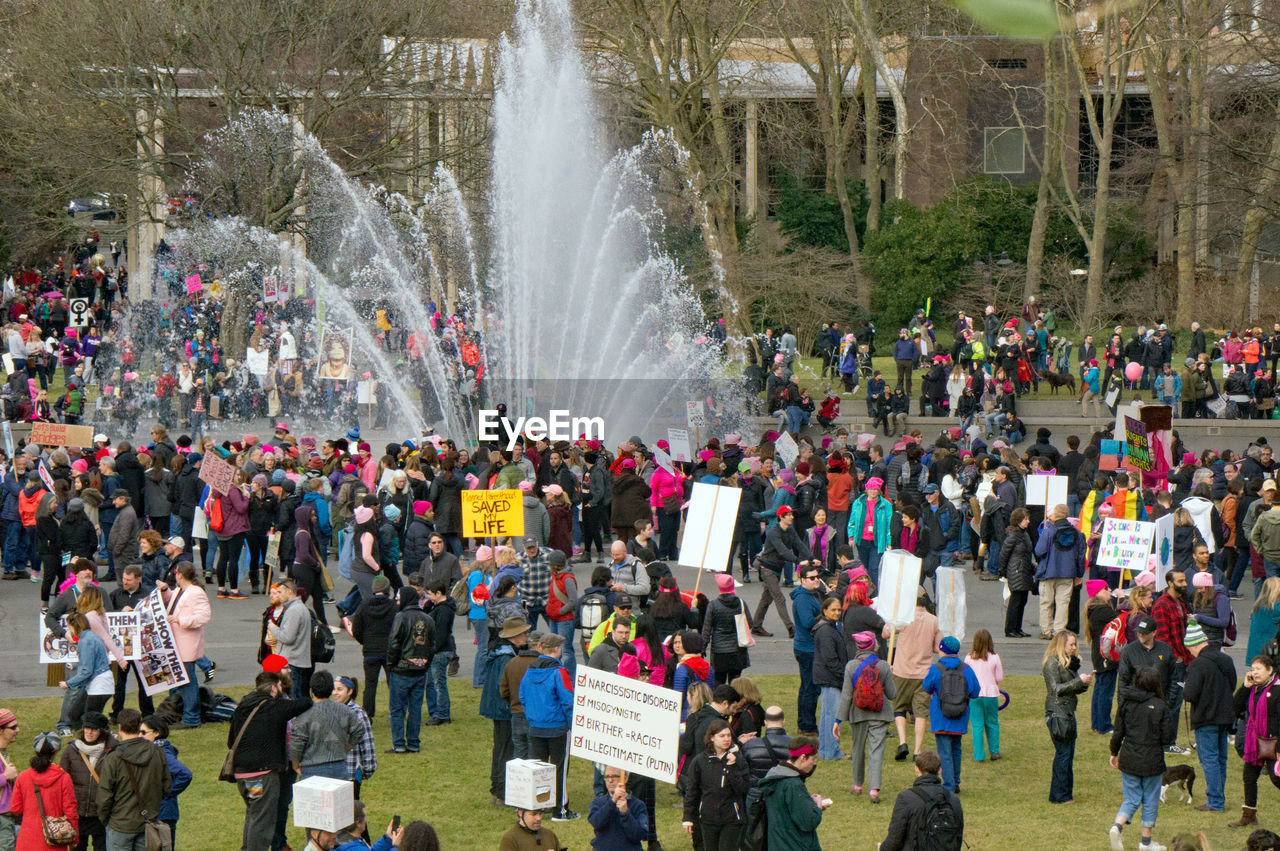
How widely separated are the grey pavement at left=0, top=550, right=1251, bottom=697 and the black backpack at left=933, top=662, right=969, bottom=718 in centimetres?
425

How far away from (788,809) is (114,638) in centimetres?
644

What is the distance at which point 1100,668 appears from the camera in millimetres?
14906

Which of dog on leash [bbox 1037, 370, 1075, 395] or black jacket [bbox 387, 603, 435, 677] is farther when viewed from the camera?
dog on leash [bbox 1037, 370, 1075, 395]

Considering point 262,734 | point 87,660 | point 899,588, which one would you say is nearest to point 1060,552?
point 899,588

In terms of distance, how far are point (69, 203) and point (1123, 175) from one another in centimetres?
3213

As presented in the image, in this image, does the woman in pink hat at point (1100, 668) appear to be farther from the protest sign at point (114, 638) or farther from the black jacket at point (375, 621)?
the protest sign at point (114, 638)

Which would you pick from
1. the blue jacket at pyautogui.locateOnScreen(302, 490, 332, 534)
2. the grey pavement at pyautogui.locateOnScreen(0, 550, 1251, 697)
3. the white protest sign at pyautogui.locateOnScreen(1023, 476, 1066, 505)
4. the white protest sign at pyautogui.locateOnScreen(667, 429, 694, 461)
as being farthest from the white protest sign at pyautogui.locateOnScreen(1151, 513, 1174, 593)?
the blue jacket at pyautogui.locateOnScreen(302, 490, 332, 534)

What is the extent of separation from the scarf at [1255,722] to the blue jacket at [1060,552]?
5.93 meters

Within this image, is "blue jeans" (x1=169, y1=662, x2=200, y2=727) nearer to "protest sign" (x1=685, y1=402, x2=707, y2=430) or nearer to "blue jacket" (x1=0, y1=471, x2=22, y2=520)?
"blue jacket" (x1=0, y1=471, x2=22, y2=520)

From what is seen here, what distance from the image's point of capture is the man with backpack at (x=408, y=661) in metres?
14.2

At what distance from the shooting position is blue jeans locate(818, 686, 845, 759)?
46.5 feet

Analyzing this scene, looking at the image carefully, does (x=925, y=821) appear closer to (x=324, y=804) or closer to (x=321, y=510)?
(x=324, y=804)

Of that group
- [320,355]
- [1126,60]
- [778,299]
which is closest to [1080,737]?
[320,355]

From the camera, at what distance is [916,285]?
50219 mm
